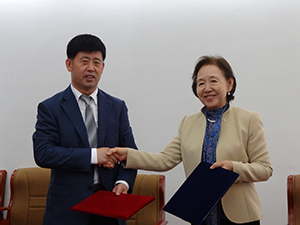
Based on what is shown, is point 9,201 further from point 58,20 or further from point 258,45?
point 258,45

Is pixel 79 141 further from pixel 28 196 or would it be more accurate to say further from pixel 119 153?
pixel 28 196

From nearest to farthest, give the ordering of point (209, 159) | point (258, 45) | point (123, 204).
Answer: point (123, 204), point (209, 159), point (258, 45)

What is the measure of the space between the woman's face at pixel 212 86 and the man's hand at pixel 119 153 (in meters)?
0.54

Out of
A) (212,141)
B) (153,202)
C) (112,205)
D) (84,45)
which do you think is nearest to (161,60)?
(153,202)

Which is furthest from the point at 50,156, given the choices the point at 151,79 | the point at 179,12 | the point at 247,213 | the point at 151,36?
the point at 179,12

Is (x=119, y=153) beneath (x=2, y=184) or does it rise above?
above

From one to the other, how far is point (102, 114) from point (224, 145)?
0.71 meters

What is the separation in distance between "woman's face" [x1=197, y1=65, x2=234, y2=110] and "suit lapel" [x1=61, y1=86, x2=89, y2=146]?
0.67m

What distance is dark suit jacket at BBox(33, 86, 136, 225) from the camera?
1.70 metres

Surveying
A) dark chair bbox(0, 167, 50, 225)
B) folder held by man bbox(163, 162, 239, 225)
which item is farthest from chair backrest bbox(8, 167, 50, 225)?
folder held by man bbox(163, 162, 239, 225)

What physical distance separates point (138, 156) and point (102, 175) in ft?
0.77

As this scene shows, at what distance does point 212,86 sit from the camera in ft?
5.60

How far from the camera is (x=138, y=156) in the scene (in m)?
1.87

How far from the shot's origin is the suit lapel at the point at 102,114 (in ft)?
5.94
